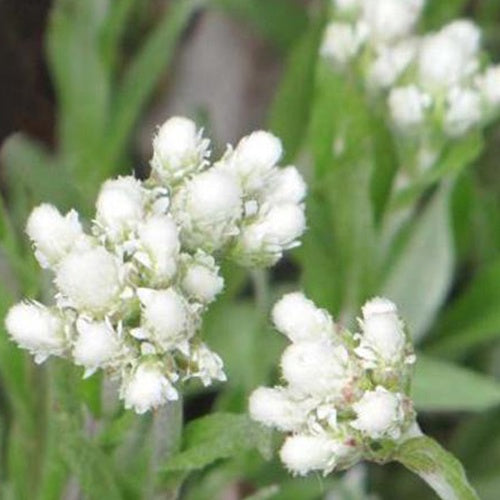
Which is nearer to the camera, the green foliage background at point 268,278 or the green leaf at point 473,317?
the green foliage background at point 268,278

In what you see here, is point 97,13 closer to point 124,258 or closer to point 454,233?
point 454,233

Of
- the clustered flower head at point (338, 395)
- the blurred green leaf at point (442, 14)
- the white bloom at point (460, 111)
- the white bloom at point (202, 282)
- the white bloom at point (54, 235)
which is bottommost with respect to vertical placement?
the clustered flower head at point (338, 395)

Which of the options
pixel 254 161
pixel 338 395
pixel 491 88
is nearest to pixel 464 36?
pixel 491 88

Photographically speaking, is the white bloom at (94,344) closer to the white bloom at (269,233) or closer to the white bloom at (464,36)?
the white bloom at (269,233)

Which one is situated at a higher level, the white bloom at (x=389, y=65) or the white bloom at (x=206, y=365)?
the white bloom at (x=389, y=65)

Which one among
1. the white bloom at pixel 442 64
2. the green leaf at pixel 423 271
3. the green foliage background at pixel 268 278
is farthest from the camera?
the green leaf at pixel 423 271

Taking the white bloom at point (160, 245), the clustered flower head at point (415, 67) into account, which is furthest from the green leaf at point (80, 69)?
the white bloom at point (160, 245)

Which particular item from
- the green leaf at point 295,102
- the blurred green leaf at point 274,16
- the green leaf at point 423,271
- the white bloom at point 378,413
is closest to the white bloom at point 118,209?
the white bloom at point 378,413

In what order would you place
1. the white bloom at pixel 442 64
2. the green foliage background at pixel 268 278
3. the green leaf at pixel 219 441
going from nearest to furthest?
the green leaf at pixel 219 441, the green foliage background at pixel 268 278, the white bloom at pixel 442 64
